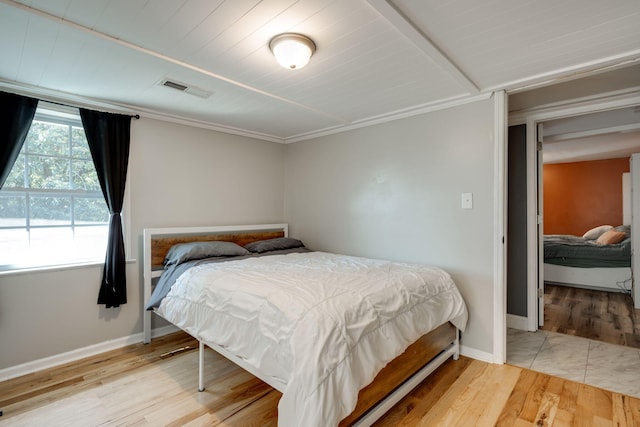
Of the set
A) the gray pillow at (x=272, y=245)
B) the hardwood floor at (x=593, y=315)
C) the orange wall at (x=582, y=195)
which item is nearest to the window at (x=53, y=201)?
the gray pillow at (x=272, y=245)

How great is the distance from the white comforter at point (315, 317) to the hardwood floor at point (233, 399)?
16.2 inches

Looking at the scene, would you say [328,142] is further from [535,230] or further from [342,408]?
[342,408]

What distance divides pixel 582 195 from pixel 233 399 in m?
8.07

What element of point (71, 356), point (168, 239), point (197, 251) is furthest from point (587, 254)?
point (71, 356)

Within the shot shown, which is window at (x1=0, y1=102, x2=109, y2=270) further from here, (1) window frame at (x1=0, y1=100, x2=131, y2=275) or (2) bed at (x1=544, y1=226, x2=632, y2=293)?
(2) bed at (x1=544, y1=226, x2=632, y2=293)

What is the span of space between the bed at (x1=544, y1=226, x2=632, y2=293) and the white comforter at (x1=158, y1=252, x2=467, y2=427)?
366 cm

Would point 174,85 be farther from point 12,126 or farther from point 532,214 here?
point 532,214

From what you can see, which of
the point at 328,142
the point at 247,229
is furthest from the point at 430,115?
the point at 247,229

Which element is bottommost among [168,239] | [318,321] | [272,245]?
[318,321]

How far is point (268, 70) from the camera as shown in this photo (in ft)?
7.18

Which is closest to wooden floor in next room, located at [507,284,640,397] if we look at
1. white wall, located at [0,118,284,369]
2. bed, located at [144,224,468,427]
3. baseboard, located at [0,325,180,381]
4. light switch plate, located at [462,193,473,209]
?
bed, located at [144,224,468,427]

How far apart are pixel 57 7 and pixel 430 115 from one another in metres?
2.71

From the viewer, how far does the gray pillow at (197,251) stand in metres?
2.84

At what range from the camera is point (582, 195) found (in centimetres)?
688
